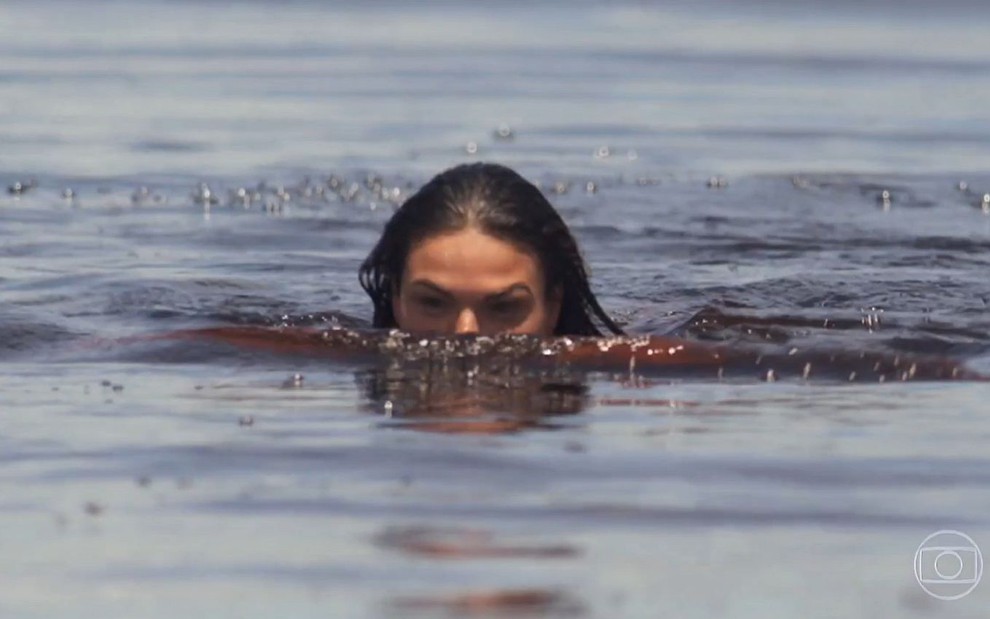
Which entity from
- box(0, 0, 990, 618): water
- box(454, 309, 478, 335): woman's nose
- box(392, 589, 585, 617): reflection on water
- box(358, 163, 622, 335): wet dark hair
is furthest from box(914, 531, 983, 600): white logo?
box(358, 163, 622, 335): wet dark hair

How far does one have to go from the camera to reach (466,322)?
730cm

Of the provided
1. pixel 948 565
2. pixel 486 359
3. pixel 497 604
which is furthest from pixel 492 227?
pixel 497 604

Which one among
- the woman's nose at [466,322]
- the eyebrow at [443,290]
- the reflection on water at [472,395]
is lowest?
the reflection on water at [472,395]

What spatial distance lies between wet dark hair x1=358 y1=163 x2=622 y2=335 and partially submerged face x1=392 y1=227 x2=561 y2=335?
0.06 metres

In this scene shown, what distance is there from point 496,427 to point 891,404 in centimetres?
121

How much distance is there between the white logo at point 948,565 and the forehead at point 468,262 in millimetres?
2531

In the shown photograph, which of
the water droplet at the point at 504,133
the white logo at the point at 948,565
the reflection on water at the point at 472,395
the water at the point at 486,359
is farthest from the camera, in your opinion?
the water droplet at the point at 504,133

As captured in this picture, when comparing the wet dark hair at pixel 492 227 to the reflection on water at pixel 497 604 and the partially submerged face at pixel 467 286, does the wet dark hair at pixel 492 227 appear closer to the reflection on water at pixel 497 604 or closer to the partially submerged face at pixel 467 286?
the partially submerged face at pixel 467 286

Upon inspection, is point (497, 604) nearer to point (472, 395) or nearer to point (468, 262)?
point (472, 395)

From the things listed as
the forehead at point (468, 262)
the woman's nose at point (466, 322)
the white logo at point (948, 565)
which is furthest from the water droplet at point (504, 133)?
the white logo at point (948, 565)

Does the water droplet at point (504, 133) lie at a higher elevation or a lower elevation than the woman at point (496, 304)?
higher

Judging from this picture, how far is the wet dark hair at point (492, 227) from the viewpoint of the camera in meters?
7.51

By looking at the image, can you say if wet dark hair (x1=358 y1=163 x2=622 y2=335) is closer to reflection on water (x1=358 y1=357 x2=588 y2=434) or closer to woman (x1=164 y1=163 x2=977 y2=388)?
woman (x1=164 y1=163 x2=977 y2=388)

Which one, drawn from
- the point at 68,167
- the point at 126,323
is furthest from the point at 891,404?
the point at 68,167
